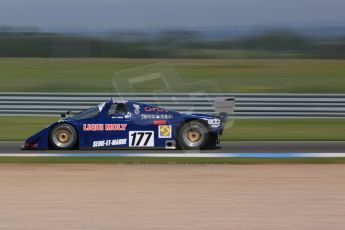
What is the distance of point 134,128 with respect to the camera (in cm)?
1320

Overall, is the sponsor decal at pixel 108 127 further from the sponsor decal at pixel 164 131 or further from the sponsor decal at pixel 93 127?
the sponsor decal at pixel 164 131

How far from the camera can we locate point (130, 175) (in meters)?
10.4

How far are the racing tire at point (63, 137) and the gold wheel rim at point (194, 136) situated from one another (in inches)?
80.3

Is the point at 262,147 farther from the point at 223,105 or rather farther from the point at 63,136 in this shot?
the point at 63,136

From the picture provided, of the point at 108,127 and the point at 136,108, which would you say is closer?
the point at 108,127

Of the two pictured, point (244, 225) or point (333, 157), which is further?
point (333, 157)

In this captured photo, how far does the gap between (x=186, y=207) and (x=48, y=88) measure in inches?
660

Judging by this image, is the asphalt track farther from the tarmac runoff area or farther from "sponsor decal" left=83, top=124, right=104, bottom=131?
the tarmac runoff area

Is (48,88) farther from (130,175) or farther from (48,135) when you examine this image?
(130,175)

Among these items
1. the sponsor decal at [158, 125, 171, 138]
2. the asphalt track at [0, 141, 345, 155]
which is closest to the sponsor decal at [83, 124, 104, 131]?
the asphalt track at [0, 141, 345, 155]

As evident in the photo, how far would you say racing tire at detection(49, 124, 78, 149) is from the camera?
13273 millimetres

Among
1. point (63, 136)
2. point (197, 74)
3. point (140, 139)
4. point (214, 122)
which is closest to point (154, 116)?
point (140, 139)

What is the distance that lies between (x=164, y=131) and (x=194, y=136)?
55cm
